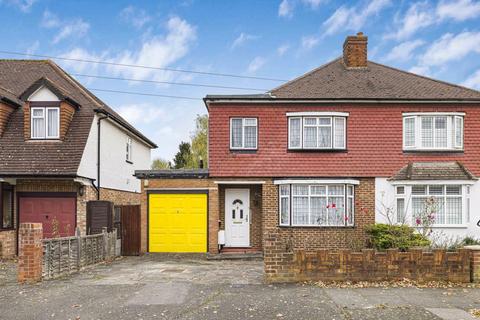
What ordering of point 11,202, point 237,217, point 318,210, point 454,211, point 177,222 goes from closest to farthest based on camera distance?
1. point 454,211
2. point 11,202
3. point 318,210
4. point 177,222
5. point 237,217

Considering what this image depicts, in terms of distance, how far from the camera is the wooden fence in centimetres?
1151

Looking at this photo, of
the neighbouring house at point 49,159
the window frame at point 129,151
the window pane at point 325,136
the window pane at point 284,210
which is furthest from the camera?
the window frame at point 129,151

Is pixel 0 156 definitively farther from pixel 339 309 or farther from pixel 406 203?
pixel 406 203

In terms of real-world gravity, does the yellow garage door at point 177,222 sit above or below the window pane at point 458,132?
below

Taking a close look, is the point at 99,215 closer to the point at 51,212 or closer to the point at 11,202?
the point at 51,212

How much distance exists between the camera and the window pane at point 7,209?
16391 mm

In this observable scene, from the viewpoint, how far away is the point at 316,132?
17.1 metres

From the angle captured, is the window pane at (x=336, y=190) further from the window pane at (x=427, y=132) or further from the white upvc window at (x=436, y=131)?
the window pane at (x=427, y=132)

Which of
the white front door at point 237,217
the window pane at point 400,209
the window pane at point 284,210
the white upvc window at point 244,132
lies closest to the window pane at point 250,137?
the white upvc window at point 244,132

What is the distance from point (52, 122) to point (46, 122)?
0.21 metres

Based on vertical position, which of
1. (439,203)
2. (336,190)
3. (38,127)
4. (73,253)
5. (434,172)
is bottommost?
(73,253)

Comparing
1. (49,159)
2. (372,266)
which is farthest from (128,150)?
(372,266)

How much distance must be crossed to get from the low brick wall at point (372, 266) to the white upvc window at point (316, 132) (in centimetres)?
699

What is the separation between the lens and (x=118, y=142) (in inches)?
808
